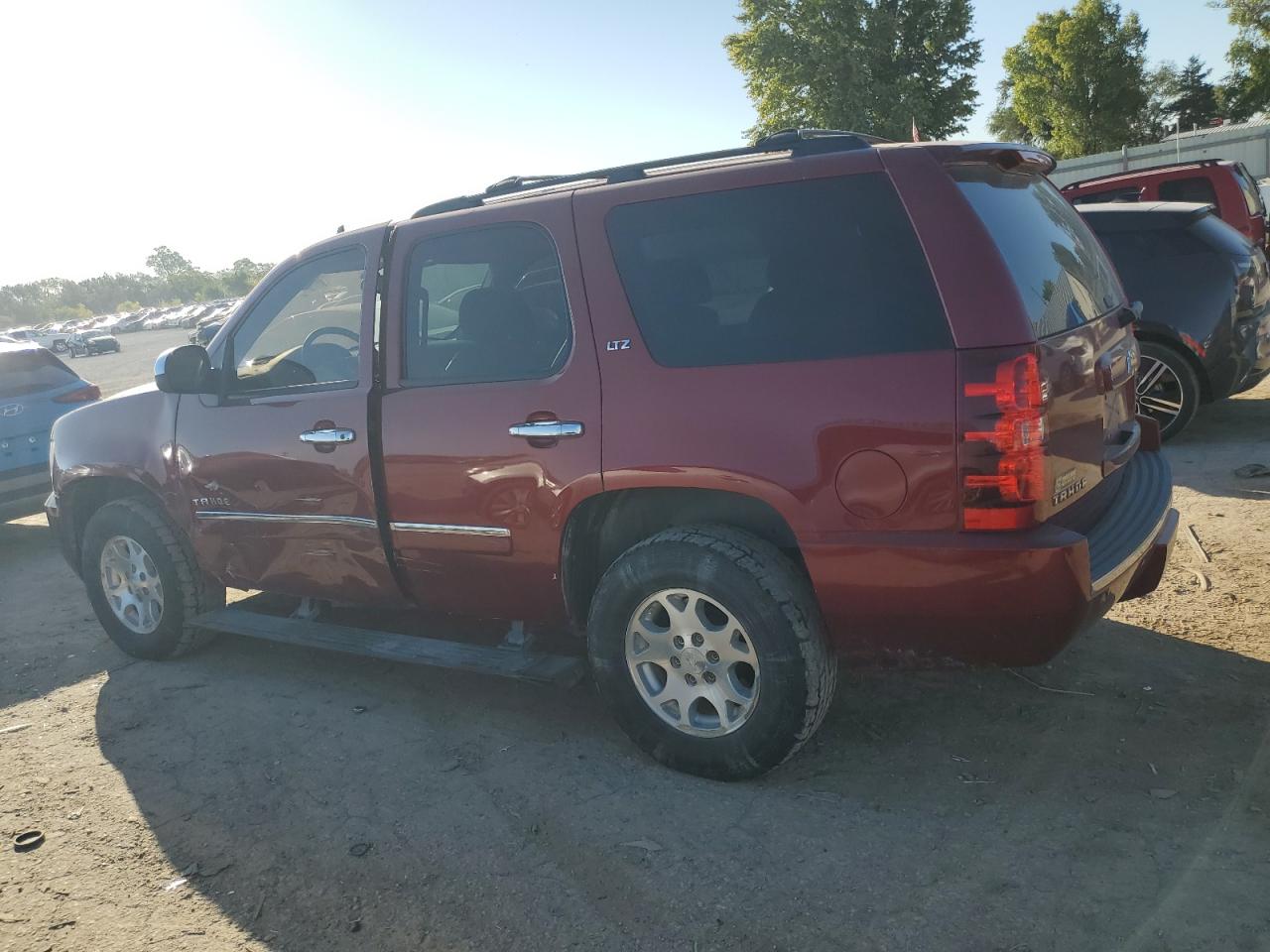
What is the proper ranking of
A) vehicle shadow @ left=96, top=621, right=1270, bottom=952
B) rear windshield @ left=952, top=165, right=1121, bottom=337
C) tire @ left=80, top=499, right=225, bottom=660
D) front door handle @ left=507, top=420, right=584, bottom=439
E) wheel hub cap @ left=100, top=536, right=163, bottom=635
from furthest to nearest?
wheel hub cap @ left=100, top=536, right=163, bottom=635
tire @ left=80, top=499, right=225, bottom=660
front door handle @ left=507, top=420, right=584, bottom=439
rear windshield @ left=952, top=165, right=1121, bottom=337
vehicle shadow @ left=96, top=621, right=1270, bottom=952

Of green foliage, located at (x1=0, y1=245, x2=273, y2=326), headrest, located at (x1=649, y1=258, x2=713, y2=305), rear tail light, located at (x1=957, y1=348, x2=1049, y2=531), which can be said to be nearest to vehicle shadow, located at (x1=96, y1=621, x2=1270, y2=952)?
rear tail light, located at (x1=957, y1=348, x2=1049, y2=531)

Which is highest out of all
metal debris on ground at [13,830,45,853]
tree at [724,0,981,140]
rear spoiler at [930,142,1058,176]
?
tree at [724,0,981,140]

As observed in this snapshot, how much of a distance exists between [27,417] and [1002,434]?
27.7ft

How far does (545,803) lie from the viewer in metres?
3.43

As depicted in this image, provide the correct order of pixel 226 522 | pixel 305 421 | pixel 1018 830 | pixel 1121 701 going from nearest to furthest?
pixel 1018 830 → pixel 1121 701 → pixel 305 421 → pixel 226 522

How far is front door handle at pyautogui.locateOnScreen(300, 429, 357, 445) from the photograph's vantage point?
13.5 ft

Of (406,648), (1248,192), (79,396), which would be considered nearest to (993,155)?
(406,648)

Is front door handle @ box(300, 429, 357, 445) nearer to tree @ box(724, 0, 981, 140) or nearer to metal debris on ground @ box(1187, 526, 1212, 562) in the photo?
metal debris on ground @ box(1187, 526, 1212, 562)

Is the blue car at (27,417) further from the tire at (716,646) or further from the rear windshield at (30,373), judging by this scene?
the tire at (716,646)

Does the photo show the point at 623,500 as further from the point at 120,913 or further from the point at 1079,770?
the point at 120,913

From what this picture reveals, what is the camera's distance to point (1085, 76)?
1902 inches

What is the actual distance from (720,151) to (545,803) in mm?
2388

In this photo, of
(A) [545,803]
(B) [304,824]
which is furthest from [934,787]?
(B) [304,824]

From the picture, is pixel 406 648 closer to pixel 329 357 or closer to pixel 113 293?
pixel 329 357
